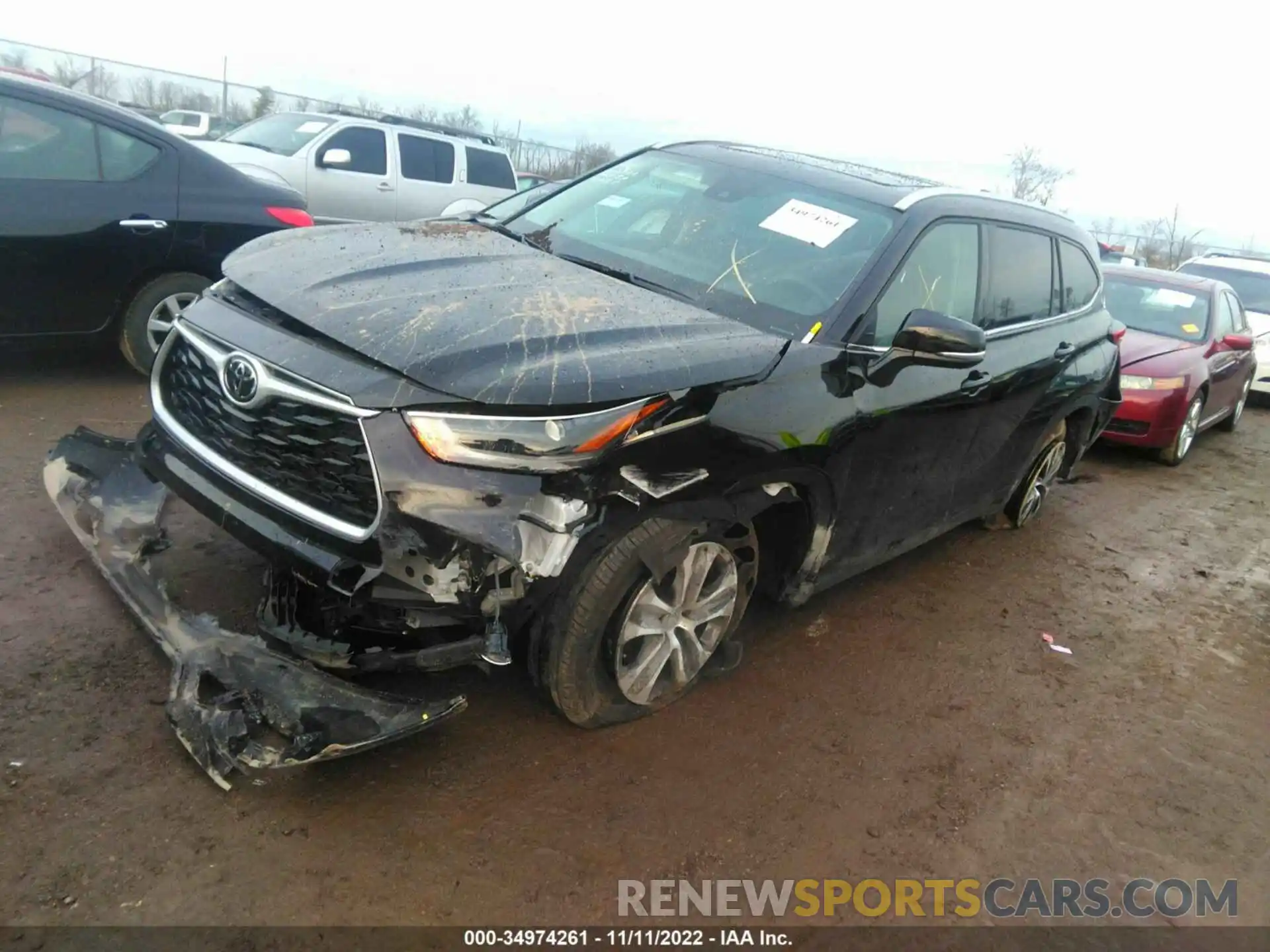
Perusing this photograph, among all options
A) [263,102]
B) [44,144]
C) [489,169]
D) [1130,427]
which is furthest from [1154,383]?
[263,102]

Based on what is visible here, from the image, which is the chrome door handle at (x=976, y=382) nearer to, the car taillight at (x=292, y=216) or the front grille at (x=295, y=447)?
the front grille at (x=295, y=447)

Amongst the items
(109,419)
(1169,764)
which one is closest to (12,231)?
(109,419)

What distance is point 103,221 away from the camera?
5031 mm

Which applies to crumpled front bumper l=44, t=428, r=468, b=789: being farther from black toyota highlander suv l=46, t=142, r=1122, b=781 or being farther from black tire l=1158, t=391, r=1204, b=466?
black tire l=1158, t=391, r=1204, b=466

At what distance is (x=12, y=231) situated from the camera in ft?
15.5

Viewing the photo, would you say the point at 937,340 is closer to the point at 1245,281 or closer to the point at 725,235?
the point at 725,235

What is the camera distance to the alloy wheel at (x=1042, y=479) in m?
5.47

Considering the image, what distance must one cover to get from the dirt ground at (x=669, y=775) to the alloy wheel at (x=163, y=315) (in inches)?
35.9

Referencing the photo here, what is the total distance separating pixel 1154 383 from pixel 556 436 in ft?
22.4

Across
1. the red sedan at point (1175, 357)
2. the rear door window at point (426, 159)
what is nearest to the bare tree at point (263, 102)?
the rear door window at point (426, 159)

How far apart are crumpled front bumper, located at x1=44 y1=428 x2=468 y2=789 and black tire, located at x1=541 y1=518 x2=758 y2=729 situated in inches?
13.3

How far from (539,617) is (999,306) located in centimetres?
277

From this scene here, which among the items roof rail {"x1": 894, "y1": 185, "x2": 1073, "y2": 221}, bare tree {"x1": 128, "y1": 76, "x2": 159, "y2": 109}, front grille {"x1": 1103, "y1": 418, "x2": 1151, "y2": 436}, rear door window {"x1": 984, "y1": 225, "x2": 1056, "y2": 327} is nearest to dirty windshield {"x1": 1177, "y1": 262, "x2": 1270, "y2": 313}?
front grille {"x1": 1103, "y1": 418, "x2": 1151, "y2": 436}

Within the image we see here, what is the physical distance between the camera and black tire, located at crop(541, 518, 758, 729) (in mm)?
2707
